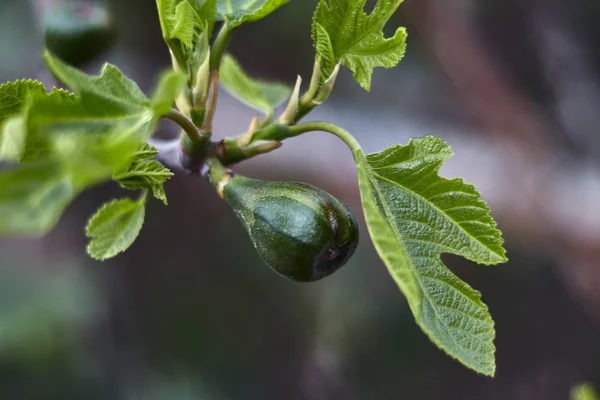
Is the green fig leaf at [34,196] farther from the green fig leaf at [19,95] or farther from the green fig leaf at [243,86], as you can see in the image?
the green fig leaf at [243,86]

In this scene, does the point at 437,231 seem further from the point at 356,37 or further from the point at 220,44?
the point at 220,44

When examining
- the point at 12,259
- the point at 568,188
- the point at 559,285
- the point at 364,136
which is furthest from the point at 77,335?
the point at 568,188

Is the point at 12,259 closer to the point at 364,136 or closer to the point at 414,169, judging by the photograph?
the point at 364,136

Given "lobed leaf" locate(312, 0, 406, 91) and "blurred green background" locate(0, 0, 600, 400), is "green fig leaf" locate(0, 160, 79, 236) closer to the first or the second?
"lobed leaf" locate(312, 0, 406, 91)

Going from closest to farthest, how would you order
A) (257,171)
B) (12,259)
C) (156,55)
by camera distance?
1. (257,171)
2. (12,259)
3. (156,55)

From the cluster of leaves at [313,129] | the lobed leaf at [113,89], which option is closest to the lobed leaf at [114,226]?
the cluster of leaves at [313,129]
